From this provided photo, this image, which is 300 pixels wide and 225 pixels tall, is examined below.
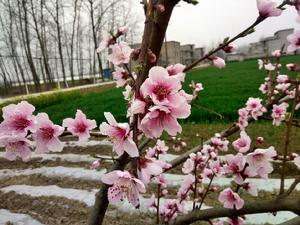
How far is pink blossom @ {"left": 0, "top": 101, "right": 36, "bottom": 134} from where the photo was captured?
0.99m

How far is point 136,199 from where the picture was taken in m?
0.90

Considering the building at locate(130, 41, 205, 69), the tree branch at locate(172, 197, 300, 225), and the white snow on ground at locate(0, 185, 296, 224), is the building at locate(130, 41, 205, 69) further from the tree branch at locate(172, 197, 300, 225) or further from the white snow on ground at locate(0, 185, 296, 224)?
the tree branch at locate(172, 197, 300, 225)

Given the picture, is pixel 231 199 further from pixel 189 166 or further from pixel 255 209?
pixel 189 166

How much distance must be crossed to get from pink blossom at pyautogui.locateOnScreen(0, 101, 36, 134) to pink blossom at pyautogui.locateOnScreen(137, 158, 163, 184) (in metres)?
0.33

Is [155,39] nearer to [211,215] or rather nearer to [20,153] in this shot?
[20,153]

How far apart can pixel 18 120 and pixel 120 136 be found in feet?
1.04

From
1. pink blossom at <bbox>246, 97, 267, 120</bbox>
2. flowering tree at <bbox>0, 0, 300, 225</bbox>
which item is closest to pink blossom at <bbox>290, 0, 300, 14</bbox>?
flowering tree at <bbox>0, 0, 300, 225</bbox>

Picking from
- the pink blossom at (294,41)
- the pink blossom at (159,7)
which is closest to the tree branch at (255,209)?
the pink blossom at (294,41)

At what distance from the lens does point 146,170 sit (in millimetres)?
877

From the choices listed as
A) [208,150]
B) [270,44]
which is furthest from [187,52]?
[208,150]

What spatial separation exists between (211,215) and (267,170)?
0.84ft

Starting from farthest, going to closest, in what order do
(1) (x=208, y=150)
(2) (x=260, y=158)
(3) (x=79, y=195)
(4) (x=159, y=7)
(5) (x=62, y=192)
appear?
1. (5) (x=62, y=192)
2. (3) (x=79, y=195)
3. (1) (x=208, y=150)
4. (2) (x=260, y=158)
5. (4) (x=159, y=7)

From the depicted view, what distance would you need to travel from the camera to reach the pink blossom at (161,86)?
782 mm

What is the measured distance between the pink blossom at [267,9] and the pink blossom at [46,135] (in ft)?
2.22
